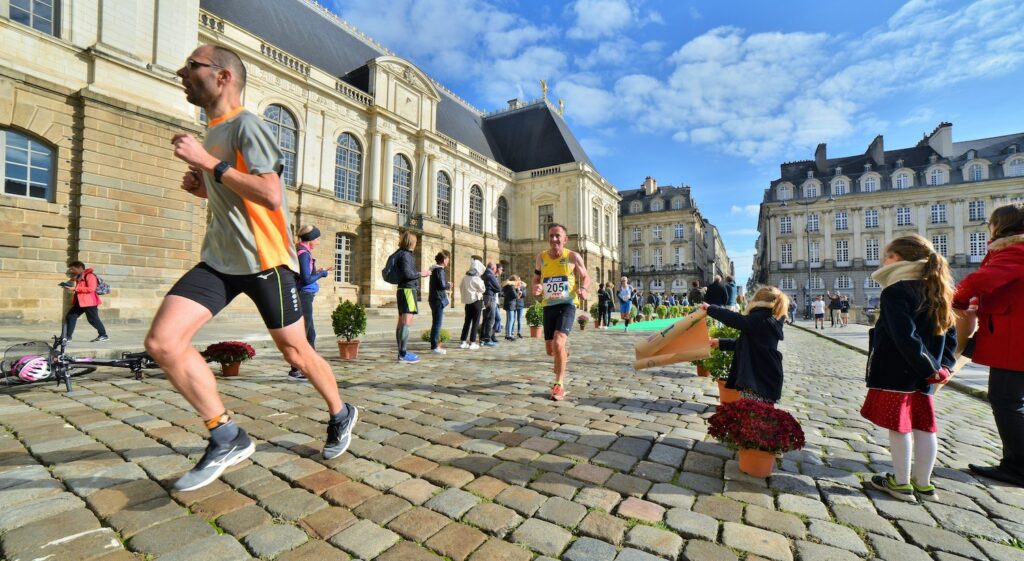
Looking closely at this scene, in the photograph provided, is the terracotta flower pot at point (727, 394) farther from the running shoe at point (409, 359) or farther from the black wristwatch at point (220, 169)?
the running shoe at point (409, 359)

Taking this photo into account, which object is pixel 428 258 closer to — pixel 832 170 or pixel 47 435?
pixel 47 435

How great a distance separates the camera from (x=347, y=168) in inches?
947

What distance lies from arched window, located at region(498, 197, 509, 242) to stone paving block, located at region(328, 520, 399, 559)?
35.7 metres

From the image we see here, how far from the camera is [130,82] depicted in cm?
1216

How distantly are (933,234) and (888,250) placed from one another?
206 ft

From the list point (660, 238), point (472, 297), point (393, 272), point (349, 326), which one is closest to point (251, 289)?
point (393, 272)

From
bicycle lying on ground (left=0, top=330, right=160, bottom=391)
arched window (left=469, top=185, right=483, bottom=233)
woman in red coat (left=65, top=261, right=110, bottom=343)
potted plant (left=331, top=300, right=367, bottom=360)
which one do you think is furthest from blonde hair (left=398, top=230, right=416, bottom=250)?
arched window (left=469, top=185, right=483, bottom=233)

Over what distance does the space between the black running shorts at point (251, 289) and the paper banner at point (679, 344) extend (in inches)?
101

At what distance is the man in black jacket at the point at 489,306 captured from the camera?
398 inches

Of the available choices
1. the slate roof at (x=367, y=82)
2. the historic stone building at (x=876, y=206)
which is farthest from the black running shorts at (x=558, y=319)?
the historic stone building at (x=876, y=206)

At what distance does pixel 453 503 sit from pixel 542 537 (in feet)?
1.63

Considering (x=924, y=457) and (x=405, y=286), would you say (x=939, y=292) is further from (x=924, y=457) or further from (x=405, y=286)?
(x=405, y=286)

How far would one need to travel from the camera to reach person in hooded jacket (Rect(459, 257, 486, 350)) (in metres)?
8.62

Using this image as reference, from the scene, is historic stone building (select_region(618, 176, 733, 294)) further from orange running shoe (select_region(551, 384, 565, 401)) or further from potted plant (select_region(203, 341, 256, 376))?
potted plant (select_region(203, 341, 256, 376))
